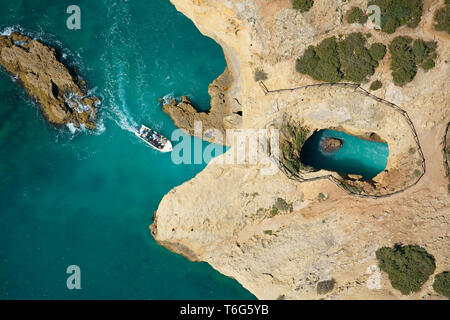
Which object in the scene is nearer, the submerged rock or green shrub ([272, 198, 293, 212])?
green shrub ([272, 198, 293, 212])

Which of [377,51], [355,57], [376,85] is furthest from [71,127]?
[377,51]

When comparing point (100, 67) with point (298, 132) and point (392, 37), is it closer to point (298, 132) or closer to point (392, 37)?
point (298, 132)

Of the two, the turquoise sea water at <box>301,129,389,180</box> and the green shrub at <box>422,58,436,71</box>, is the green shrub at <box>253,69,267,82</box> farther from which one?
the green shrub at <box>422,58,436,71</box>

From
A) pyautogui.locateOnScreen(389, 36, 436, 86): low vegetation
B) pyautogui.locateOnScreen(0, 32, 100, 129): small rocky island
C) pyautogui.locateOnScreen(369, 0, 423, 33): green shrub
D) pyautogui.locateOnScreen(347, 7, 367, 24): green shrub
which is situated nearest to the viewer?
pyautogui.locateOnScreen(369, 0, 423, 33): green shrub

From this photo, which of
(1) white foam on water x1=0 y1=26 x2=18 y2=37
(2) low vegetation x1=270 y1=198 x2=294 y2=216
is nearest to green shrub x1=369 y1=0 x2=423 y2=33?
(2) low vegetation x1=270 y1=198 x2=294 y2=216

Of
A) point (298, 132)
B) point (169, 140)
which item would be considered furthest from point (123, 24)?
point (298, 132)
